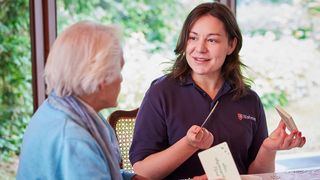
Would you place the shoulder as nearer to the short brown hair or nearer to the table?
the short brown hair

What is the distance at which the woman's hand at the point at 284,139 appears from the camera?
161cm

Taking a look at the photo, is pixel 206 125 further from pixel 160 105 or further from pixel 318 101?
pixel 318 101

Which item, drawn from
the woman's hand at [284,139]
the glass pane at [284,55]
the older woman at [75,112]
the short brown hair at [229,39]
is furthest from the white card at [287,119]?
the glass pane at [284,55]

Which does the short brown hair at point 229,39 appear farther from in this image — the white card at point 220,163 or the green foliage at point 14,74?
the green foliage at point 14,74

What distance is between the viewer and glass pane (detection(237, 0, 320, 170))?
9.01ft

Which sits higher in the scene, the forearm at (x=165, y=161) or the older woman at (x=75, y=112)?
the older woman at (x=75, y=112)

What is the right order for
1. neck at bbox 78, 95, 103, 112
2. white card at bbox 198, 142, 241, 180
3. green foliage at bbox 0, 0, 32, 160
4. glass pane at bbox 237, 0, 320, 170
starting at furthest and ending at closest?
glass pane at bbox 237, 0, 320, 170
green foliage at bbox 0, 0, 32, 160
white card at bbox 198, 142, 241, 180
neck at bbox 78, 95, 103, 112

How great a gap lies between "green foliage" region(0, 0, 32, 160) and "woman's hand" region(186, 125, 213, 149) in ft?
4.04

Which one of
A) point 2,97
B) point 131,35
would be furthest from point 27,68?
point 131,35

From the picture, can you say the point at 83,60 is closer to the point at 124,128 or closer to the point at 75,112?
the point at 75,112

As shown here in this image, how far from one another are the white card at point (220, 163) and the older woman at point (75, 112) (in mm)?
313

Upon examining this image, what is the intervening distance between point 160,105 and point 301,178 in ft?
1.76

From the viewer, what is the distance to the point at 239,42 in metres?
1.81

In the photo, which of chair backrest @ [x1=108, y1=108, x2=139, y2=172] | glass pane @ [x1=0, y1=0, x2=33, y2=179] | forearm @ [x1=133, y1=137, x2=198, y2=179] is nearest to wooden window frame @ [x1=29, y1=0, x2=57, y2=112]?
glass pane @ [x1=0, y1=0, x2=33, y2=179]
